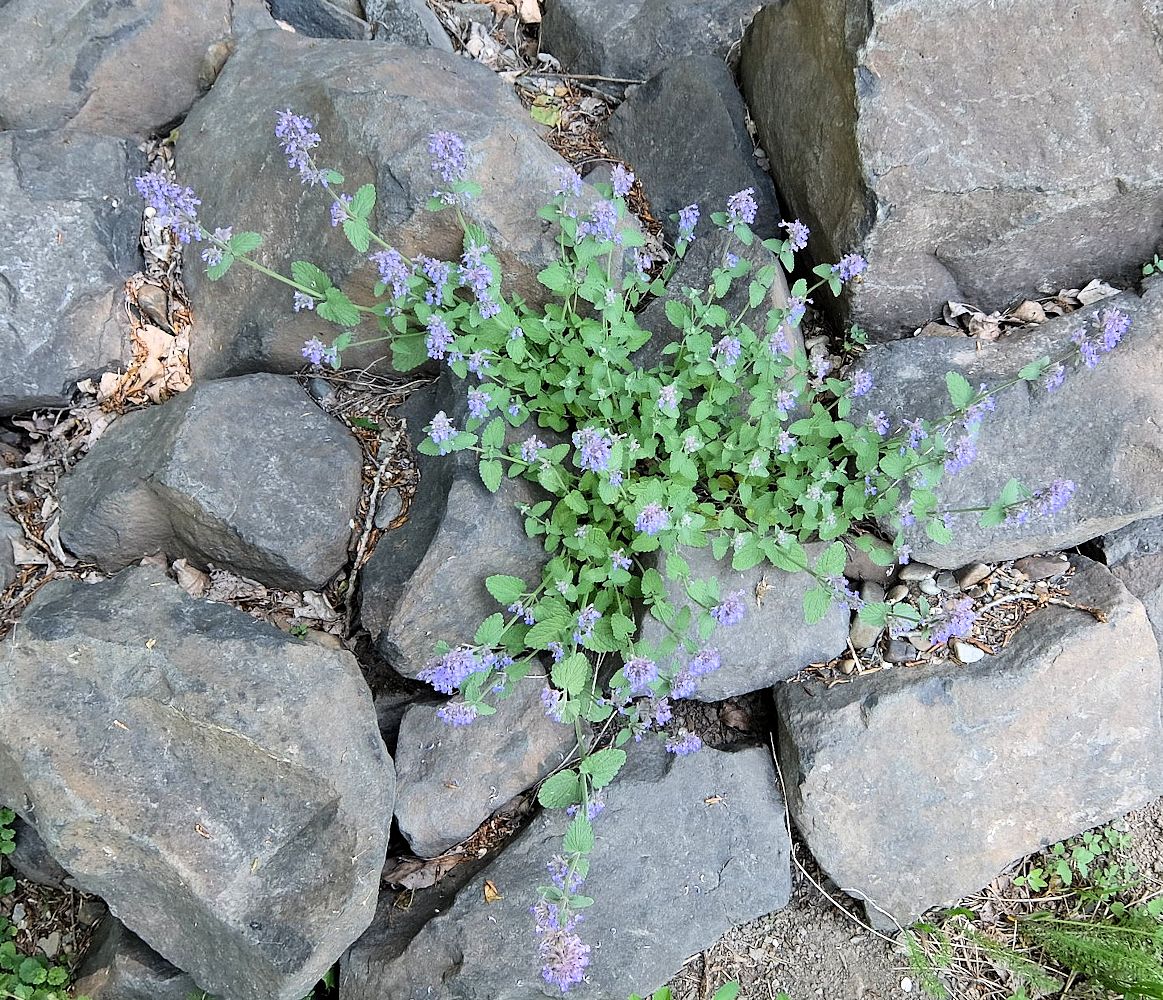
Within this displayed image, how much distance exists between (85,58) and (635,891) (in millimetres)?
3987

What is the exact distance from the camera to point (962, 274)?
374 cm

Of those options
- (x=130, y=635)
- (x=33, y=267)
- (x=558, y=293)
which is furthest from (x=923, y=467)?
(x=33, y=267)

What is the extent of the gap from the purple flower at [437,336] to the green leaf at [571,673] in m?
1.11

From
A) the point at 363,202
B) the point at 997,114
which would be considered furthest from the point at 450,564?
the point at 997,114

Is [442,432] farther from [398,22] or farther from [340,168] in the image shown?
[398,22]

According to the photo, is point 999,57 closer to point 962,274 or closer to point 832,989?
point 962,274

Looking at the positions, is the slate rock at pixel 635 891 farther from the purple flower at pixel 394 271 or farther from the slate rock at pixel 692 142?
the slate rock at pixel 692 142

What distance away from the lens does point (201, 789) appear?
307 cm

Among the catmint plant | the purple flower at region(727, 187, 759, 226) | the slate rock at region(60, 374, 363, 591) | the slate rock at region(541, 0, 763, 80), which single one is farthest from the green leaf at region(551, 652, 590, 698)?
the slate rock at region(541, 0, 763, 80)

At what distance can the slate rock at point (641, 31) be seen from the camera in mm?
4430

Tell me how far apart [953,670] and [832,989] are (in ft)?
4.07

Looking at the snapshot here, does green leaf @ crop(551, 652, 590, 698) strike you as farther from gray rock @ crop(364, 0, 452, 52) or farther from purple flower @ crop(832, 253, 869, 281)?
gray rock @ crop(364, 0, 452, 52)

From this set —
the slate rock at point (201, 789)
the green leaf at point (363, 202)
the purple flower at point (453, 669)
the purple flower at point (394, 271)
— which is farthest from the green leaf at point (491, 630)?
the green leaf at point (363, 202)

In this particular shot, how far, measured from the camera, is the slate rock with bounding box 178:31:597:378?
3.52 m
